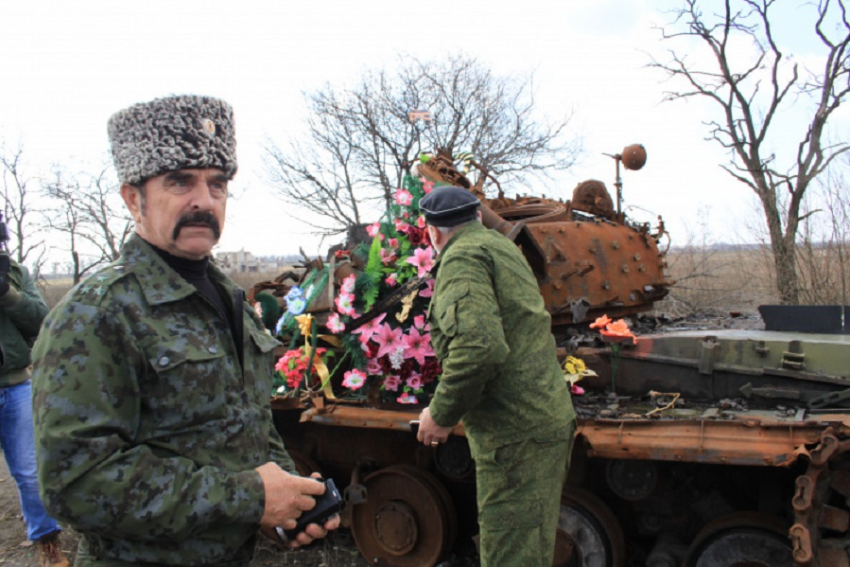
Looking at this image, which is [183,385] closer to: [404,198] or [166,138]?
[166,138]

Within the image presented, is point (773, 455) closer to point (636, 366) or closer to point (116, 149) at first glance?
point (636, 366)

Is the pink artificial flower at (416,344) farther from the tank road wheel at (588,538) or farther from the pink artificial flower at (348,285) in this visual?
the tank road wheel at (588,538)

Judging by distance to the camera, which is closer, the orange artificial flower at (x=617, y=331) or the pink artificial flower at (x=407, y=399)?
the orange artificial flower at (x=617, y=331)

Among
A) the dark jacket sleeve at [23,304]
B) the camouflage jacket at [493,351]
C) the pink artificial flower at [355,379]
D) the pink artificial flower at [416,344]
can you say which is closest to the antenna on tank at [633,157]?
the pink artificial flower at [416,344]

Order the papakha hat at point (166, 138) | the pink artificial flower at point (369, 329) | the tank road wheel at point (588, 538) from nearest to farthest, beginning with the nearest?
1. the papakha hat at point (166, 138)
2. the tank road wheel at point (588, 538)
3. the pink artificial flower at point (369, 329)

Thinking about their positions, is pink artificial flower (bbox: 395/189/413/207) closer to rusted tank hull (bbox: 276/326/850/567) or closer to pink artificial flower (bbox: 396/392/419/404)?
pink artificial flower (bbox: 396/392/419/404)

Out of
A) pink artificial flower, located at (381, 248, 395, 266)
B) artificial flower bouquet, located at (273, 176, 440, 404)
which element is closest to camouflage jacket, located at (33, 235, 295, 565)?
artificial flower bouquet, located at (273, 176, 440, 404)

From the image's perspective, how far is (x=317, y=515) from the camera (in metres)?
1.82

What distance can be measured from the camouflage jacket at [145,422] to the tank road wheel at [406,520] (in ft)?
10.8

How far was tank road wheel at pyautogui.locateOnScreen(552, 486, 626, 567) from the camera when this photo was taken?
4.39 metres

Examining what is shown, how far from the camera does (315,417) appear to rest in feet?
16.2

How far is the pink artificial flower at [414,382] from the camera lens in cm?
471

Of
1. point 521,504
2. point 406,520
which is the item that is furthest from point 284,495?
point 406,520

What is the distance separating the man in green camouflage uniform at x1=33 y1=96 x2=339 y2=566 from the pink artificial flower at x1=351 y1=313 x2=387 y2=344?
2721 millimetres
